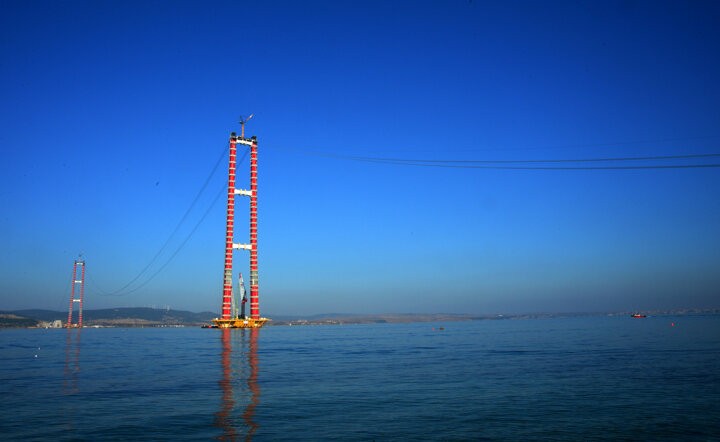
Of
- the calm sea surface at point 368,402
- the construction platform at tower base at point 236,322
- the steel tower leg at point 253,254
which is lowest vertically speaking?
the calm sea surface at point 368,402

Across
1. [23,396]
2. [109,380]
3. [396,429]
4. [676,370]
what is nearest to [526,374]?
[676,370]

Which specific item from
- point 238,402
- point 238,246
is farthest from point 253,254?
point 238,402

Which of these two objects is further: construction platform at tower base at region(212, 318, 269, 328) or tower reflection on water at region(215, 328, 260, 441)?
construction platform at tower base at region(212, 318, 269, 328)

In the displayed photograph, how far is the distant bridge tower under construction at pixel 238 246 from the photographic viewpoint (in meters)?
130

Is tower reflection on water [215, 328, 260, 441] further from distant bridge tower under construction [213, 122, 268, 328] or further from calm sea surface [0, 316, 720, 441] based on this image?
distant bridge tower under construction [213, 122, 268, 328]

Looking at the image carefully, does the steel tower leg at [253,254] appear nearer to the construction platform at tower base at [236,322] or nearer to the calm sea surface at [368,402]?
the construction platform at tower base at [236,322]

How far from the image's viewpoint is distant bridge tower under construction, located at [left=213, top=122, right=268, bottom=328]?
130 meters

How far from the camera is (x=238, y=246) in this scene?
134750 mm

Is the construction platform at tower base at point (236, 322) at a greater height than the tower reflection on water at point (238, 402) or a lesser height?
greater

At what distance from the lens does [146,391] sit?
111 ft

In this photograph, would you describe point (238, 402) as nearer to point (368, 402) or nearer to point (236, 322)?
point (368, 402)

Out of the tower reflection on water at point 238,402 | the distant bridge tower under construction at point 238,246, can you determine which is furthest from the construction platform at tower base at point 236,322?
the tower reflection on water at point 238,402

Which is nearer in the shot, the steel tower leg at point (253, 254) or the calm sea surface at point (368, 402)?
the calm sea surface at point (368, 402)

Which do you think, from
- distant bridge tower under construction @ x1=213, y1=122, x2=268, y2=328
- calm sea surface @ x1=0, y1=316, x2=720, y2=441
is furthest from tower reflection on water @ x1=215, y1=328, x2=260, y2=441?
distant bridge tower under construction @ x1=213, y1=122, x2=268, y2=328
